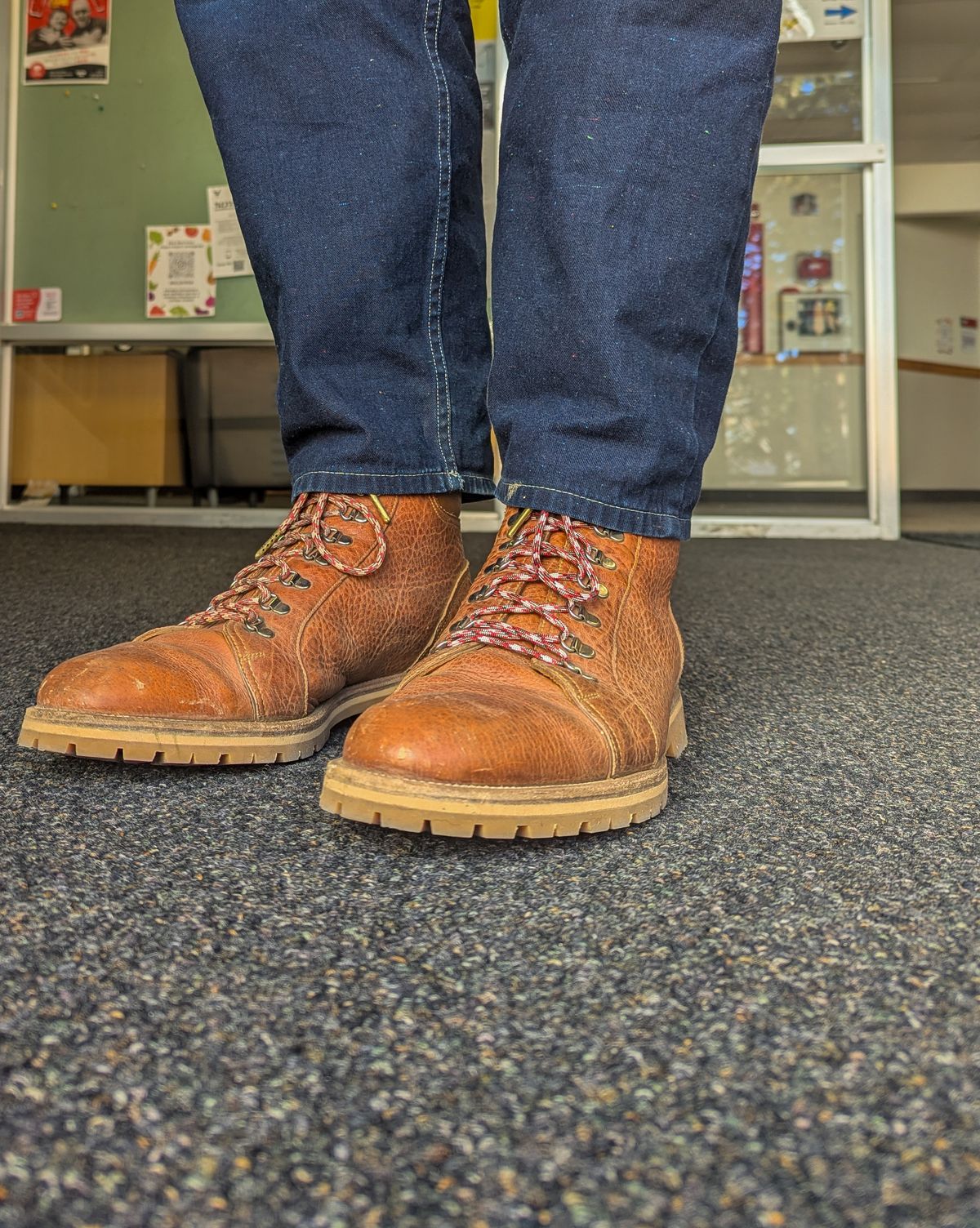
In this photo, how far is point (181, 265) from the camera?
3230 mm

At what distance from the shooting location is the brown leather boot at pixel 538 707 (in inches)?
18.1

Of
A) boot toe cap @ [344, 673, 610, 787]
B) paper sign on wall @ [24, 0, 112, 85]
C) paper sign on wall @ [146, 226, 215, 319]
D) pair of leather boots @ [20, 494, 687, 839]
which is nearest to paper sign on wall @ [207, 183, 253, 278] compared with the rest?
paper sign on wall @ [146, 226, 215, 319]

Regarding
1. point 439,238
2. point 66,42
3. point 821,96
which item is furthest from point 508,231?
point 66,42

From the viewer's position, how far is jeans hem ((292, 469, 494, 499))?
68cm

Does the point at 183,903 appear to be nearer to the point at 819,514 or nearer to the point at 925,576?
the point at 925,576

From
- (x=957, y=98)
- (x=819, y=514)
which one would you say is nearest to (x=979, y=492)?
(x=957, y=98)

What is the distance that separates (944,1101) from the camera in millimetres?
A: 284

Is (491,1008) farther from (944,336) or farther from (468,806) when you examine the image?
(944,336)

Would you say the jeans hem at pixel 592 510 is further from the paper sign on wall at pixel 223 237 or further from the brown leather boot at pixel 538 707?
the paper sign on wall at pixel 223 237

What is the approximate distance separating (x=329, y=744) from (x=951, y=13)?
5512mm

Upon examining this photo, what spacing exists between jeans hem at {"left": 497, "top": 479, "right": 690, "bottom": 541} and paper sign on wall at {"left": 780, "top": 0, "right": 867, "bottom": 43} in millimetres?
2921

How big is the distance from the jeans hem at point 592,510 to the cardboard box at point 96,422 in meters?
2.94

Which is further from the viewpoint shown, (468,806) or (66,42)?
(66,42)

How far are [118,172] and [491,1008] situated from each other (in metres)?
3.44
